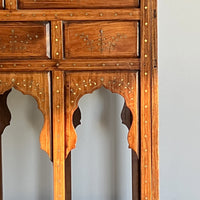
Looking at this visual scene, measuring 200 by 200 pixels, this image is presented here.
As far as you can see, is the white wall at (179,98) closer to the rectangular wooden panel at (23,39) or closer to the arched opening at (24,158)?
the arched opening at (24,158)

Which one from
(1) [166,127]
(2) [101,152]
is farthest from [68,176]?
(1) [166,127]

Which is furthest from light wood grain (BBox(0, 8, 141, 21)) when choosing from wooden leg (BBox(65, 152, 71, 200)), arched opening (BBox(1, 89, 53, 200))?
wooden leg (BBox(65, 152, 71, 200))

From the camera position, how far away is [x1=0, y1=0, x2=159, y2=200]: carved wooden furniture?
1.48 m

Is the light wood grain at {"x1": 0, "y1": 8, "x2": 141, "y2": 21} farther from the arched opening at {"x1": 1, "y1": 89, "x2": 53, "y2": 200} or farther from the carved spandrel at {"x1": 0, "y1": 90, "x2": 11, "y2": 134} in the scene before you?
the arched opening at {"x1": 1, "y1": 89, "x2": 53, "y2": 200}

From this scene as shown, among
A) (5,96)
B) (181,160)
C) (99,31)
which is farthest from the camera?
(181,160)

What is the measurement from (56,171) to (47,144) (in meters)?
0.11

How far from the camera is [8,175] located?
81.7 inches

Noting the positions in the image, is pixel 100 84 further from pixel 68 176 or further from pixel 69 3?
pixel 68 176

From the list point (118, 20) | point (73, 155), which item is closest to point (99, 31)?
point (118, 20)

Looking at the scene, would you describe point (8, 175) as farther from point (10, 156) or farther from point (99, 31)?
point (99, 31)

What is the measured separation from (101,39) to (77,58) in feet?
0.39

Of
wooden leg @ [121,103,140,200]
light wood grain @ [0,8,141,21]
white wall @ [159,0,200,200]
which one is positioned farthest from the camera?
white wall @ [159,0,200,200]

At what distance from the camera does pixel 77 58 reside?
4.90 feet

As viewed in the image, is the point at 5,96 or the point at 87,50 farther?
the point at 5,96
